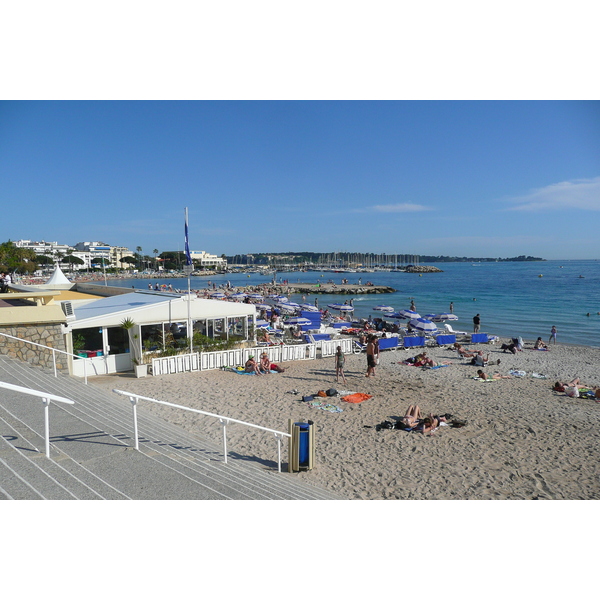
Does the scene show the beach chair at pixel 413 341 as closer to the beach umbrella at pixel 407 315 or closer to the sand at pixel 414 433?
the sand at pixel 414 433

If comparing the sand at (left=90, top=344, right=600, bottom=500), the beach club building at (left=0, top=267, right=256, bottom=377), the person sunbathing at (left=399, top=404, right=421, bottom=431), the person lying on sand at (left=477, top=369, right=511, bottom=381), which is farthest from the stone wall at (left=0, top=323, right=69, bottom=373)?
the person lying on sand at (left=477, top=369, right=511, bottom=381)

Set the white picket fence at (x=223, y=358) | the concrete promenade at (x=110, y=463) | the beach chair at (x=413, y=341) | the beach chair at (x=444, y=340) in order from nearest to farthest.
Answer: the concrete promenade at (x=110, y=463)
the white picket fence at (x=223, y=358)
the beach chair at (x=413, y=341)
the beach chair at (x=444, y=340)

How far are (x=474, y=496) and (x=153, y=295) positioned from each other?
1271 cm

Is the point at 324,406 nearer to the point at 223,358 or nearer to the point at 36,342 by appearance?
the point at 223,358

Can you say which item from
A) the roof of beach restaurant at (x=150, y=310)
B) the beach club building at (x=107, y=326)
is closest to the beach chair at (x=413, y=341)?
the beach club building at (x=107, y=326)

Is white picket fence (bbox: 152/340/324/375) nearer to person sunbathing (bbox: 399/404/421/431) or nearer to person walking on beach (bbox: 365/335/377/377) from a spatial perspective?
person walking on beach (bbox: 365/335/377/377)

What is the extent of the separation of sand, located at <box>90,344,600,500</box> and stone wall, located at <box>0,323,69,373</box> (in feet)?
6.87

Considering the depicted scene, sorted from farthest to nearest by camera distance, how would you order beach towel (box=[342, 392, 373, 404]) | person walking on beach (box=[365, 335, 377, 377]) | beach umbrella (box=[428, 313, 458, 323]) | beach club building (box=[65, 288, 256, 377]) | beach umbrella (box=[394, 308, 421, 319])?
beach umbrella (box=[428, 313, 458, 323]) < beach umbrella (box=[394, 308, 421, 319]) < person walking on beach (box=[365, 335, 377, 377]) < beach club building (box=[65, 288, 256, 377]) < beach towel (box=[342, 392, 373, 404])

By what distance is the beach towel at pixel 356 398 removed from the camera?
33.9 feet

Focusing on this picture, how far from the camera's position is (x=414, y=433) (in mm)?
8172

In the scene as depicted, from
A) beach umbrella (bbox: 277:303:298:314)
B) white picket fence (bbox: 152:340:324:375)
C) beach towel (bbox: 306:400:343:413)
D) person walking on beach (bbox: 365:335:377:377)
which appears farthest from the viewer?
beach umbrella (bbox: 277:303:298:314)

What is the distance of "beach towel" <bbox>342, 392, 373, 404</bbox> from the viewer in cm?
1034

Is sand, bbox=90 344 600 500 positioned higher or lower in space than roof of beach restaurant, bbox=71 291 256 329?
lower

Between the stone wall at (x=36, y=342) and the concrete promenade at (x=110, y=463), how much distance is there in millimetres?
1406
